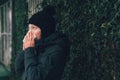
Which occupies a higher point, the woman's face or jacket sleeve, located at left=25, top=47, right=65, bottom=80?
the woman's face

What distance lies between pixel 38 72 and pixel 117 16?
38.9 inches

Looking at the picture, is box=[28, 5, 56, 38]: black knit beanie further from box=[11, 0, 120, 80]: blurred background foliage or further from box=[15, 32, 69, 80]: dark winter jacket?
box=[11, 0, 120, 80]: blurred background foliage

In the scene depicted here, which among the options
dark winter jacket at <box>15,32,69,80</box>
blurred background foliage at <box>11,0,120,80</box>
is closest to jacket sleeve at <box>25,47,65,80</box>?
dark winter jacket at <box>15,32,69,80</box>

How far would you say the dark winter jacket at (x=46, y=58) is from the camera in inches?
142

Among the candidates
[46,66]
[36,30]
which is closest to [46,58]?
[46,66]

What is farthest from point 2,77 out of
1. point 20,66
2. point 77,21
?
point 20,66

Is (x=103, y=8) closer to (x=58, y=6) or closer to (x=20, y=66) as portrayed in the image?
(x=20, y=66)

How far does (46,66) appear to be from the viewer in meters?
3.61

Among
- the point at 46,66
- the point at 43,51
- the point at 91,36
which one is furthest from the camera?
the point at 91,36

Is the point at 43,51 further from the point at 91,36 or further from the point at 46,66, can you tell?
the point at 91,36

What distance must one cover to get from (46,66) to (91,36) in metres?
1.07

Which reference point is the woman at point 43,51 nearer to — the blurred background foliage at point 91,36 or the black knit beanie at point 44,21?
the black knit beanie at point 44,21

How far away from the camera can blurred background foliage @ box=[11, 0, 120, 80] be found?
396 centimetres

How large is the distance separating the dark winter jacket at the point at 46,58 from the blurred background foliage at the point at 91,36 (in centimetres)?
53
